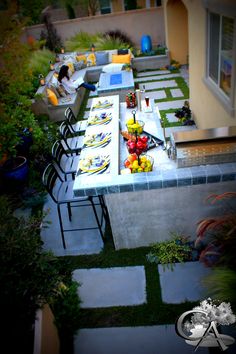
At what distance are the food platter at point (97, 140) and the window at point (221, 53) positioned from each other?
2.04 metres

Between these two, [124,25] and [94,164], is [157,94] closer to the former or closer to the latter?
[94,164]

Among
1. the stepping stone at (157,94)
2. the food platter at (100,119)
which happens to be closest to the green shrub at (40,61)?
the stepping stone at (157,94)

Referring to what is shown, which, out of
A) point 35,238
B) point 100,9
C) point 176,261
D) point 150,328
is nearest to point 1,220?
point 35,238

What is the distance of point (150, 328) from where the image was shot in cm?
336

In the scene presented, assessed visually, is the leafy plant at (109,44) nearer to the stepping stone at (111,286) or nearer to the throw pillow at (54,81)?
the throw pillow at (54,81)

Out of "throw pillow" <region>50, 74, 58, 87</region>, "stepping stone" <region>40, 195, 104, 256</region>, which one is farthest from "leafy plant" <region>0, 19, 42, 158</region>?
"throw pillow" <region>50, 74, 58, 87</region>

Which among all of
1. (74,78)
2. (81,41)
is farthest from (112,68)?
(81,41)

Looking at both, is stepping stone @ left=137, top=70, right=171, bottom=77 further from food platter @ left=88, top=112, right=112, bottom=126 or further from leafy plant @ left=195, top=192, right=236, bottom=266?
leafy plant @ left=195, top=192, right=236, bottom=266

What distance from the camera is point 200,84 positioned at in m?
6.52

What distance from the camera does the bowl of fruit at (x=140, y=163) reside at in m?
3.95

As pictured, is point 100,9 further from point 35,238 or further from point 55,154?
point 35,238

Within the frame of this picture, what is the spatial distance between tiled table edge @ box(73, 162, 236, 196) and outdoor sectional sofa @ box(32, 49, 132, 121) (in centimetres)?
529

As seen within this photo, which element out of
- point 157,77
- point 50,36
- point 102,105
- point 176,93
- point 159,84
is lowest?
point 176,93

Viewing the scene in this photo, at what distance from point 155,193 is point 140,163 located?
1.61ft
